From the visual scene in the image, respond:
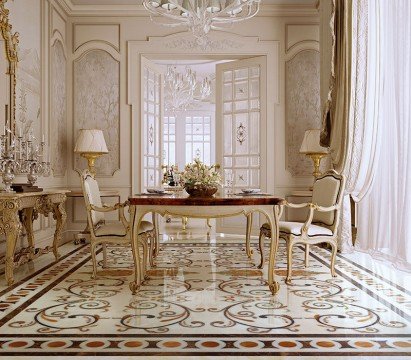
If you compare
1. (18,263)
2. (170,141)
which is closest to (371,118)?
(18,263)

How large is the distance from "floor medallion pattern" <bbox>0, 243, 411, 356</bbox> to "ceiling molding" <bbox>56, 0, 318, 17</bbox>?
12.1ft

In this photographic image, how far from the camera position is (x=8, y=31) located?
4.24 metres

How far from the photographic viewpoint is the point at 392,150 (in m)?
4.00

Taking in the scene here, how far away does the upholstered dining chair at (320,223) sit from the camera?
3.50 meters

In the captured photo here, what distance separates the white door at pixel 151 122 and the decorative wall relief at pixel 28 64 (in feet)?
5.01

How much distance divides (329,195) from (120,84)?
3.62 metres

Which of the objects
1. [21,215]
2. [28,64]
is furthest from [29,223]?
[28,64]

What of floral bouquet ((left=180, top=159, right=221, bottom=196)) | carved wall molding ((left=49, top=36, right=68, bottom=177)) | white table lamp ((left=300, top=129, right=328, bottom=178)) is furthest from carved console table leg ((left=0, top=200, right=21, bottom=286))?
white table lamp ((left=300, top=129, right=328, bottom=178))

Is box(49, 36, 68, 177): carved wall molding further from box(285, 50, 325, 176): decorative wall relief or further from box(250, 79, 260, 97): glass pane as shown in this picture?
box(285, 50, 325, 176): decorative wall relief

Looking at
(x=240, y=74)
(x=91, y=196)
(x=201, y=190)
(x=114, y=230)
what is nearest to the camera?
(x=201, y=190)

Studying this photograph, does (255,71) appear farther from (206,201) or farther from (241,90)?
(206,201)

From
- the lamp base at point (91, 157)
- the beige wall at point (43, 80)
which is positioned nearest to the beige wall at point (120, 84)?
the beige wall at point (43, 80)

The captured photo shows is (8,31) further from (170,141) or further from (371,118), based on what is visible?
(170,141)

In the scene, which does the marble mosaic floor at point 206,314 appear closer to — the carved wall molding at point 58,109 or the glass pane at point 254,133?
the carved wall molding at point 58,109
